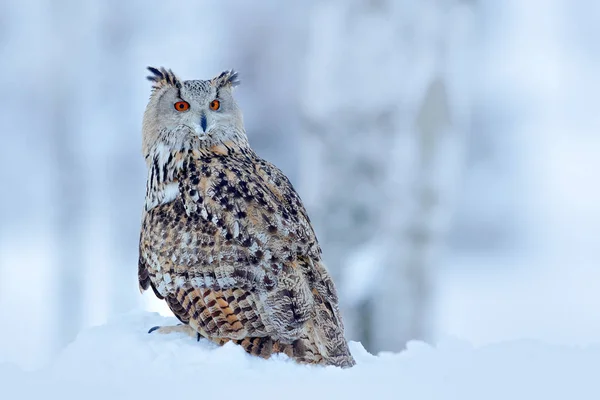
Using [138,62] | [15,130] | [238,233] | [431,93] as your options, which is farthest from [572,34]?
[238,233]

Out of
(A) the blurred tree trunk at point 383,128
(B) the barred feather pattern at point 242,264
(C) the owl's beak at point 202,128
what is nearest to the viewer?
(B) the barred feather pattern at point 242,264

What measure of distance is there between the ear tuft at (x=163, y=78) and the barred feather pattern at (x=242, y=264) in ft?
1.49

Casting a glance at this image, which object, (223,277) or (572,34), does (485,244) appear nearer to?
(572,34)

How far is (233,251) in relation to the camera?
320 centimetres

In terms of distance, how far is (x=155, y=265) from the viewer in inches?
134

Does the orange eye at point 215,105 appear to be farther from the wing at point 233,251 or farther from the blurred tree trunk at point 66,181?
the blurred tree trunk at point 66,181

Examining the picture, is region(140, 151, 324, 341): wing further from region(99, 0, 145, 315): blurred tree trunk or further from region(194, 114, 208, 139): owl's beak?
region(99, 0, 145, 315): blurred tree trunk

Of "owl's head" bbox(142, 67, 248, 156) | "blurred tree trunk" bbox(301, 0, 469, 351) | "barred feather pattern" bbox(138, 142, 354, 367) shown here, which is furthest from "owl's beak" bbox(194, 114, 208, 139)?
"blurred tree trunk" bbox(301, 0, 469, 351)

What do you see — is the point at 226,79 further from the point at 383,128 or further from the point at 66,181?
the point at 66,181

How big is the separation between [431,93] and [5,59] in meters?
6.61

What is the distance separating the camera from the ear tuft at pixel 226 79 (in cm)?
377

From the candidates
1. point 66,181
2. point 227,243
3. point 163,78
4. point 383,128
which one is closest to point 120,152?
point 66,181

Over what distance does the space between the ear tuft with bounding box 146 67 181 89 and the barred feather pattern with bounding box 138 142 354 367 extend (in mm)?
453

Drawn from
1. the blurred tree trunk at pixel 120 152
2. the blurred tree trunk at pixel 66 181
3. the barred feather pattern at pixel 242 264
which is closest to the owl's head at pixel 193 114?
the barred feather pattern at pixel 242 264
